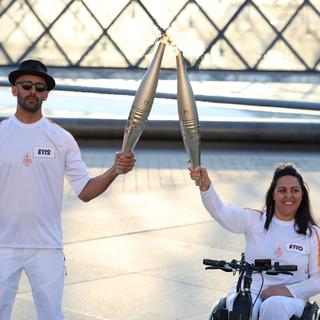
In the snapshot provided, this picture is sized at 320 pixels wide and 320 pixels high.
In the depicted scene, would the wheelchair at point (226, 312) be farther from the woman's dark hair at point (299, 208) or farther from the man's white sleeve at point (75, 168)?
the man's white sleeve at point (75, 168)

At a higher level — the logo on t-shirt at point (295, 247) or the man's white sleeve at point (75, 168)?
the man's white sleeve at point (75, 168)

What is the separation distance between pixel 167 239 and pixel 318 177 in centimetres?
405

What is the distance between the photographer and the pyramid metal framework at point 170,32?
75.8 ft

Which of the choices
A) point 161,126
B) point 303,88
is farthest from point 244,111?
point 303,88

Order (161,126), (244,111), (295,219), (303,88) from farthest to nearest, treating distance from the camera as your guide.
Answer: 1. (303,88)
2. (244,111)
3. (161,126)
4. (295,219)

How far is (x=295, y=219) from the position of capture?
528cm

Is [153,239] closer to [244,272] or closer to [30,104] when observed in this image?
[30,104]

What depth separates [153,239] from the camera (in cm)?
930

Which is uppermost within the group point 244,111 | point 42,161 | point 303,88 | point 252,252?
point 303,88

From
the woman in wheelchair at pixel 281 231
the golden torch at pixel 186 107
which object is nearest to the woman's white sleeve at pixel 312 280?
the woman in wheelchair at pixel 281 231

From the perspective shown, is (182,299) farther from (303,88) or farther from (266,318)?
(303,88)

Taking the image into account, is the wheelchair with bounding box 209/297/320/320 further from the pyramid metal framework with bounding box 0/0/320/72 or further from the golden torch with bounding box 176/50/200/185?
the pyramid metal framework with bounding box 0/0/320/72

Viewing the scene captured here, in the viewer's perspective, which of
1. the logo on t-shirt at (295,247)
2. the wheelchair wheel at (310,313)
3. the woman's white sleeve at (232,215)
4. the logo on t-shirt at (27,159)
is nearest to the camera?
the wheelchair wheel at (310,313)

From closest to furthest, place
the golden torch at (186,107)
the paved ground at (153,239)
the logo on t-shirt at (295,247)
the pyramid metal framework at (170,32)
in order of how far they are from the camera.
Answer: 1. the golden torch at (186,107)
2. the logo on t-shirt at (295,247)
3. the paved ground at (153,239)
4. the pyramid metal framework at (170,32)
